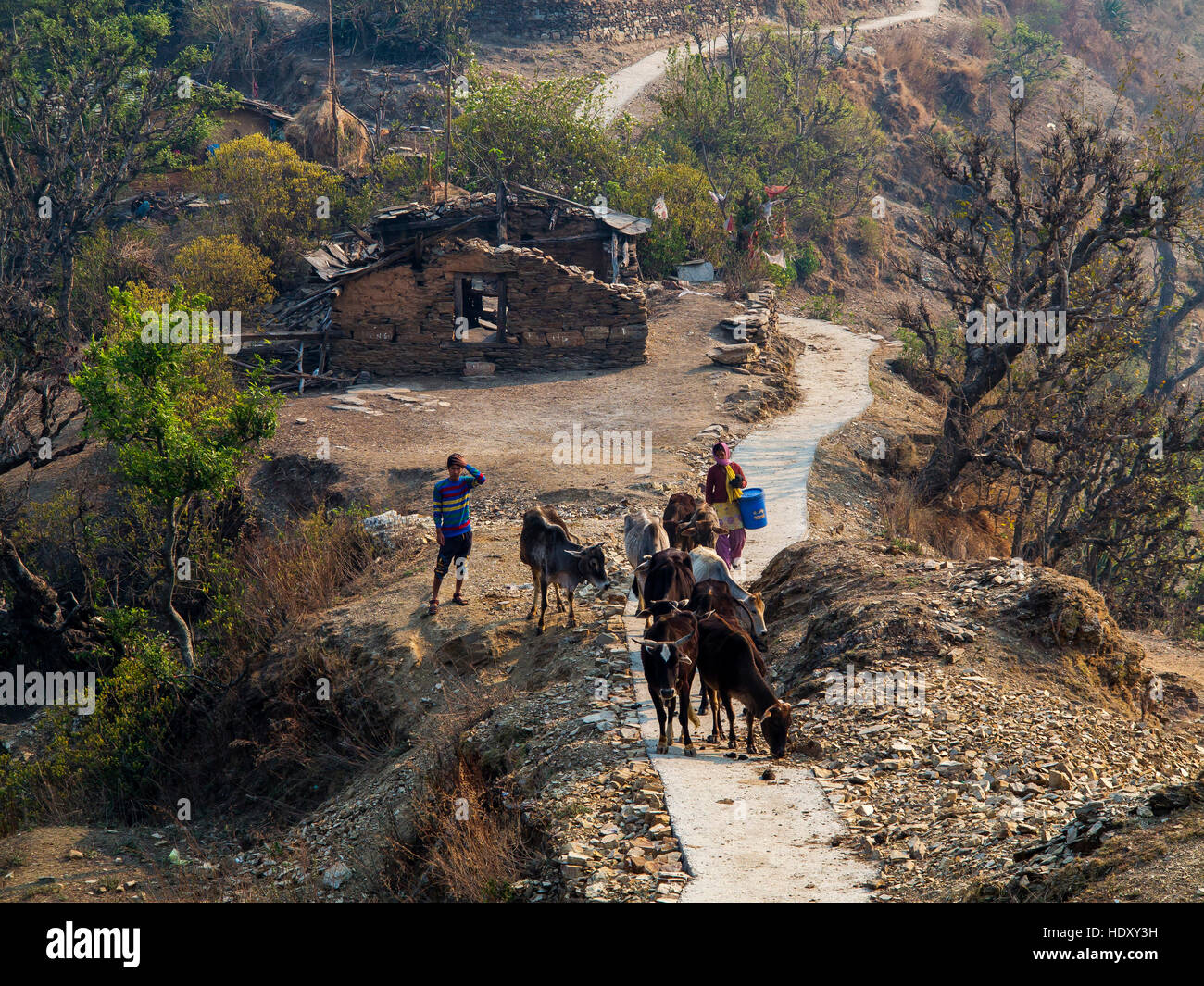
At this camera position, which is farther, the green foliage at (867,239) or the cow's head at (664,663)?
the green foliage at (867,239)

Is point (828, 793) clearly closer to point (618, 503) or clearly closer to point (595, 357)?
point (618, 503)

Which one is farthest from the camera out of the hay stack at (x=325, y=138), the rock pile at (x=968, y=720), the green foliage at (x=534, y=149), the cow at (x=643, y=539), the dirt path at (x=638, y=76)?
the dirt path at (x=638, y=76)

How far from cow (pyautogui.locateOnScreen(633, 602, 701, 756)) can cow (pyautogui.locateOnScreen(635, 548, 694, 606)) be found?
1408mm

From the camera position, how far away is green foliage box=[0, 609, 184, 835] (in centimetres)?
1370

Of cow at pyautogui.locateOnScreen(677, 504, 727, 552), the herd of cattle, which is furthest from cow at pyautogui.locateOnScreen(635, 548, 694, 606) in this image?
cow at pyautogui.locateOnScreen(677, 504, 727, 552)

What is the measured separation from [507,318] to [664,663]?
18550 millimetres

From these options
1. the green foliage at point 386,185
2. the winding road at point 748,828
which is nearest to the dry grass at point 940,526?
the winding road at point 748,828

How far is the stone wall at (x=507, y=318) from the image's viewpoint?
25453 millimetres

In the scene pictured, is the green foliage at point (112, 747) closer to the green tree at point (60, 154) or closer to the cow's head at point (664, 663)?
the green tree at point (60, 154)

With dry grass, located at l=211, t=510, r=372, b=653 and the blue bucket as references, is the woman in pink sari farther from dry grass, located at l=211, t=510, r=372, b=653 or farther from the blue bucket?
dry grass, located at l=211, t=510, r=372, b=653

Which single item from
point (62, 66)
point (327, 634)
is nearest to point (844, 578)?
point (327, 634)

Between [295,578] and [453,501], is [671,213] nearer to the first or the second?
[295,578]

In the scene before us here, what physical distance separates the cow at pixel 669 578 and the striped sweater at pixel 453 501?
111 inches

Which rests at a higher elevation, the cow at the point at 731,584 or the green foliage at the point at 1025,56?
the green foliage at the point at 1025,56
